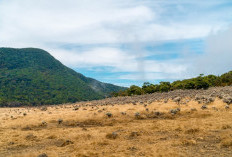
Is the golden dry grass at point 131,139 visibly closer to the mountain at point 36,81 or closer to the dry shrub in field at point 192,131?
the dry shrub in field at point 192,131

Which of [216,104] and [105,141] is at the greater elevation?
[216,104]

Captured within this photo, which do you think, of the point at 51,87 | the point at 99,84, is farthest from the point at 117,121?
the point at 99,84

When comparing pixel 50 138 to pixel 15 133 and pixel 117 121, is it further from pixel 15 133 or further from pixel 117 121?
pixel 117 121

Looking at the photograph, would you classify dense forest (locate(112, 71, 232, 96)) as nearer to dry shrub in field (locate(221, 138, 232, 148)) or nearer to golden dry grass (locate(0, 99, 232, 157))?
golden dry grass (locate(0, 99, 232, 157))

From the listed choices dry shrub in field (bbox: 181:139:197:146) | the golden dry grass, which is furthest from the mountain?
dry shrub in field (bbox: 181:139:197:146)

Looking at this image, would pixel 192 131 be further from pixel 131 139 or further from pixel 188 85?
pixel 188 85

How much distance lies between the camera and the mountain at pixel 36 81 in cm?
10381

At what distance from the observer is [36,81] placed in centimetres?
13088

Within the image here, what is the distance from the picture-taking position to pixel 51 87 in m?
127

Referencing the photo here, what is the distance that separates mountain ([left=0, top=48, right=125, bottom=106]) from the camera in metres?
104

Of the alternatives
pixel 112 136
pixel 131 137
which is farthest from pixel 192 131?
pixel 112 136

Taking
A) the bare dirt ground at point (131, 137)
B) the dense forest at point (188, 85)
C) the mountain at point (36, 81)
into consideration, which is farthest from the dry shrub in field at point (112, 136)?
the mountain at point (36, 81)

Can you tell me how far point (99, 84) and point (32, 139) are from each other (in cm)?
17597

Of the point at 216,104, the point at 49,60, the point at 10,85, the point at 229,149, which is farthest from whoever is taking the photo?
the point at 49,60
